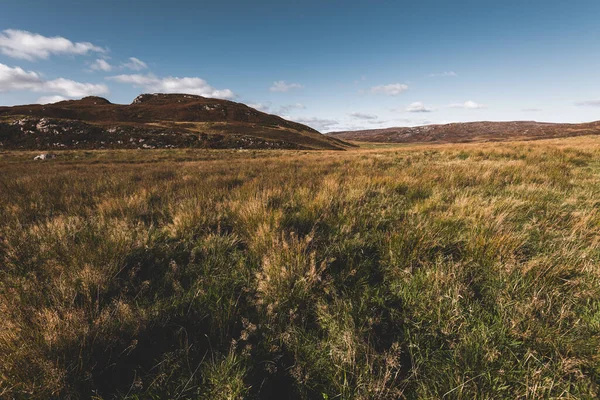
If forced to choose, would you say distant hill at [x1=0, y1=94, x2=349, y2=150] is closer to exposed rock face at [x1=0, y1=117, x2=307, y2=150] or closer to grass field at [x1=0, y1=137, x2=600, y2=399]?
exposed rock face at [x1=0, y1=117, x2=307, y2=150]

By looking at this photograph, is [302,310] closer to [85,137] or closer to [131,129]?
[85,137]

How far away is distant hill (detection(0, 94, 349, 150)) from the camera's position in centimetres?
3450

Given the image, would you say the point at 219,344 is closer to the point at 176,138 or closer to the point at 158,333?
the point at 158,333

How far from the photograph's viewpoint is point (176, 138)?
129 feet

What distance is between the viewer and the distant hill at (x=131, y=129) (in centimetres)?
3450

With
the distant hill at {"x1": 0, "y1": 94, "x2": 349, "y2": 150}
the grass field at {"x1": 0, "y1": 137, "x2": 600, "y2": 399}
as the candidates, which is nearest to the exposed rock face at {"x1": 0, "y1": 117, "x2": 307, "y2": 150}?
the distant hill at {"x1": 0, "y1": 94, "x2": 349, "y2": 150}

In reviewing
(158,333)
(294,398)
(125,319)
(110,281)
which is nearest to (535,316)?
(294,398)

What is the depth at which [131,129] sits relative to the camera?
131ft

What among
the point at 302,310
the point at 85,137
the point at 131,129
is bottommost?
the point at 302,310

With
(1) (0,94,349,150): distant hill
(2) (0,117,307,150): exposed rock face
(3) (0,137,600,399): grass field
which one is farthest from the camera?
(1) (0,94,349,150): distant hill

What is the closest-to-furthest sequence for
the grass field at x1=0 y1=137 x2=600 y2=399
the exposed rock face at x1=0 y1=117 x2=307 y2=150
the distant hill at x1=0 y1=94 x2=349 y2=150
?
the grass field at x1=0 y1=137 x2=600 y2=399 → the exposed rock face at x1=0 y1=117 x2=307 y2=150 → the distant hill at x1=0 y1=94 x2=349 y2=150

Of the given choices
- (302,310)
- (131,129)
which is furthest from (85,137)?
(302,310)

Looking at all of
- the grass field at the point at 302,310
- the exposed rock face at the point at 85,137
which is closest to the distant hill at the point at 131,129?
the exposed rock face at the point at 85,137

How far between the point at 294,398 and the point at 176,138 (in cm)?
4446
